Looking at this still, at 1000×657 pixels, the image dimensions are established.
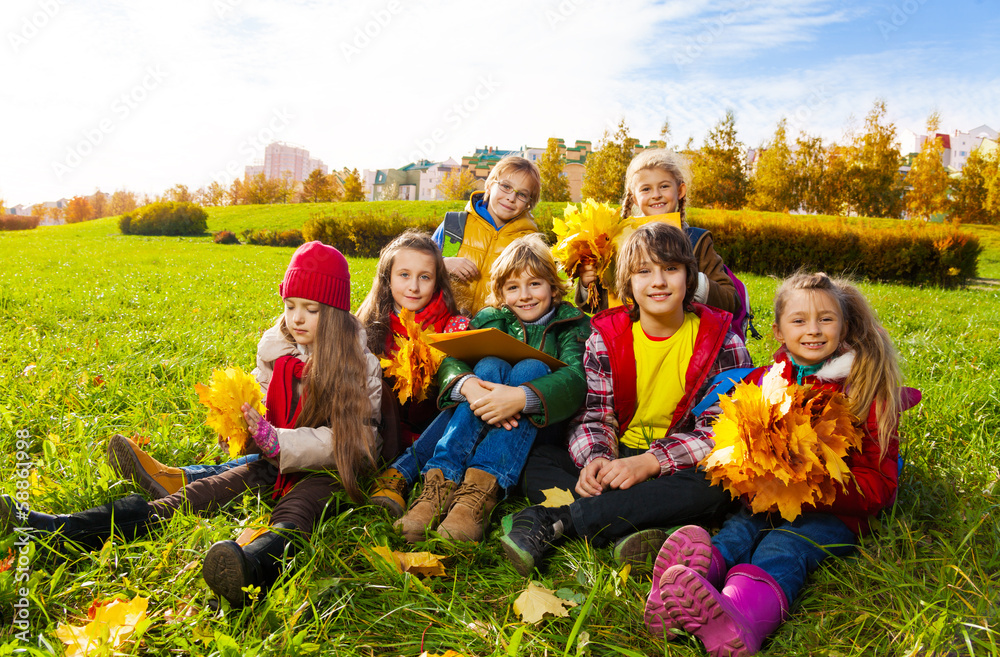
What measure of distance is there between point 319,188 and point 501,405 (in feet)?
155

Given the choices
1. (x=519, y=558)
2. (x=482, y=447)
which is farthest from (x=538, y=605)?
(x=482, y=447)

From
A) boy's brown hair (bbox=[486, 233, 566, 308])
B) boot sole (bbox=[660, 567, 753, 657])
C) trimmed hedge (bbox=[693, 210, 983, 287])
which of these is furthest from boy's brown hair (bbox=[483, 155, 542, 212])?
trimmed hedge (bbox=[693, 210, 983, 287])

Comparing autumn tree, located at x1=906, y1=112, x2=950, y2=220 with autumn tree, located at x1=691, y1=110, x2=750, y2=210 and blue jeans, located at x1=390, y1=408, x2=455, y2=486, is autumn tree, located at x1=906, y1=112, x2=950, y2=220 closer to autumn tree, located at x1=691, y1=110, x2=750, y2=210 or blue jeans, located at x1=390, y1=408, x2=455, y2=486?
autumn tree, located at x1=691, y1=110, x2=750, y2=210

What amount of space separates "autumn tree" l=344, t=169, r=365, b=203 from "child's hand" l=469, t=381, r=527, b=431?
138 ft

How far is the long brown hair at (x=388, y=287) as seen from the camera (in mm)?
3201

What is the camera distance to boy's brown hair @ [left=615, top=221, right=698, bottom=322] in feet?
8.56

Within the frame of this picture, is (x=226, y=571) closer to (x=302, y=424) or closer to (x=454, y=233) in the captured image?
(x=302, y=424)

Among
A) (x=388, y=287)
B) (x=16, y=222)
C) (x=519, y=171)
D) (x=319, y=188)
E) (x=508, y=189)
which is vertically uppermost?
(x=319, y=188)

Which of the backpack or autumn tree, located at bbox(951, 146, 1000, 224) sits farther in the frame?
autumn tree, located at bbox(951, 146, 1000, 224)

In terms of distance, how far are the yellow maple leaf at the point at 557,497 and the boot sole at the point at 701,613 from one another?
761mm

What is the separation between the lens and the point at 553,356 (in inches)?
118

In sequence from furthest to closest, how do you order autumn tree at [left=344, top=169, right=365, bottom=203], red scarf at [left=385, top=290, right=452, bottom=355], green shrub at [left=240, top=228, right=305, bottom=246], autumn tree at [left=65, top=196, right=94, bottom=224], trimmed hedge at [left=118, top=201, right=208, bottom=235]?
autumn tree at [left=65, top=196, right=94, bottom=224]
autumn tree at [left=344, top=169, right=365, bottom=203]
trimmed hedge at [left=118, top=201, right=208, bottom=235]
green shrub at [left=240, top=228, right=305, bottom=246]
red scarf at [left=385, top=290, right=452, bottom=355]

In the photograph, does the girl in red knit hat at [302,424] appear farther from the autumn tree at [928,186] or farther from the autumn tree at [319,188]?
the autumn tree at [319,188]

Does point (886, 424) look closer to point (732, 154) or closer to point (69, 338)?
point (69, 338)
